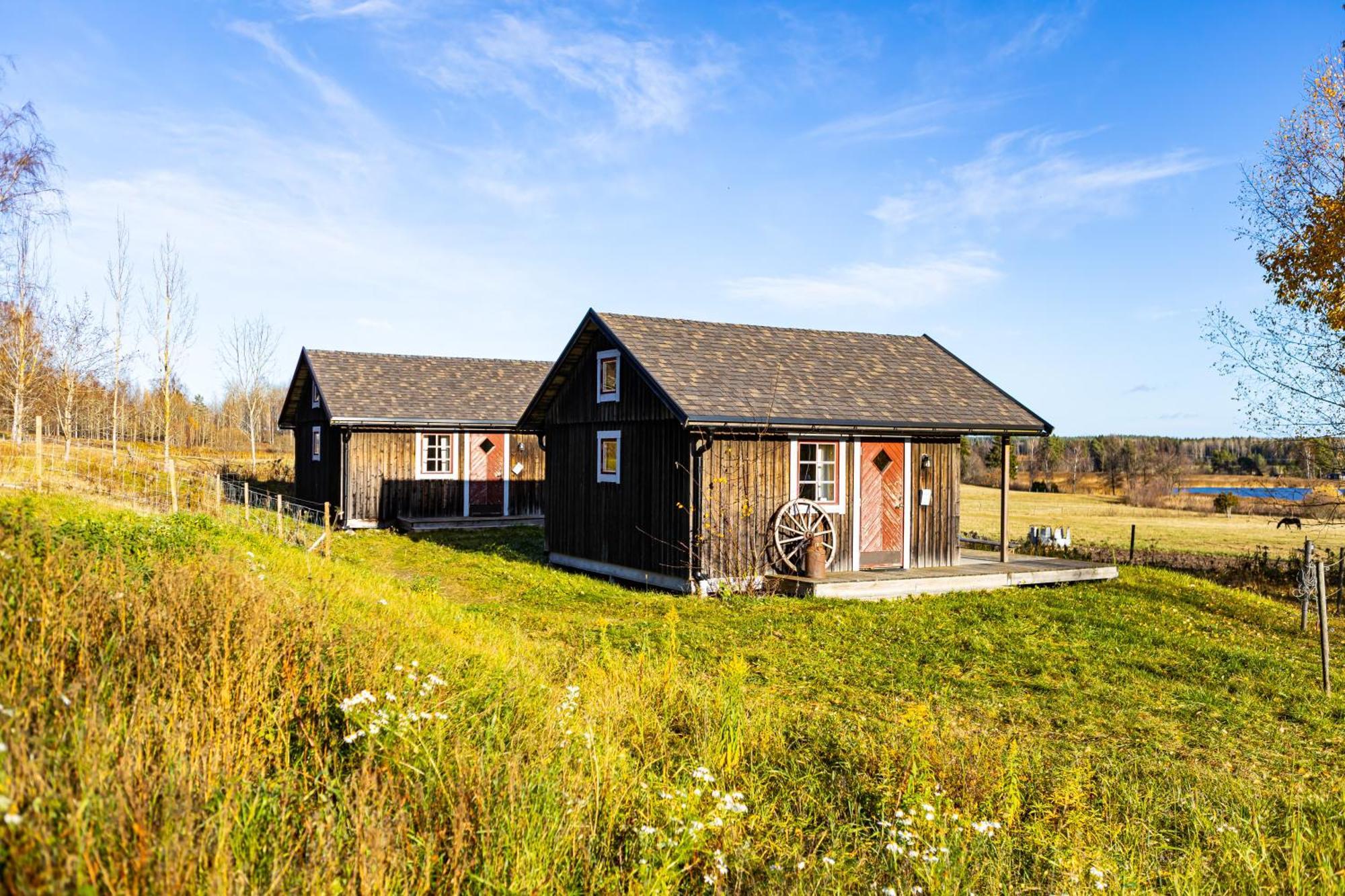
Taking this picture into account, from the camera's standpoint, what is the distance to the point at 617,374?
661 inches

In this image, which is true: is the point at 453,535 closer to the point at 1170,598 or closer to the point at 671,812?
the point at 1170,598

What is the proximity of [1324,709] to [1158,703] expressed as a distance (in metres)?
1.85

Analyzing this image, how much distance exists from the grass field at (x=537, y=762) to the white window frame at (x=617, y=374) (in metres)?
7.86

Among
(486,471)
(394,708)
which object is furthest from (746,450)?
(486,471)

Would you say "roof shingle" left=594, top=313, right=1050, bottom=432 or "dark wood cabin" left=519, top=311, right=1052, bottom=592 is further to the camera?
"roof shingle" left=594, top=313, right=1050, bottom=432

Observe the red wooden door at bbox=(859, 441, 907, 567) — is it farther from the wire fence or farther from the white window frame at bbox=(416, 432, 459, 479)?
the white window frame at bbox=(416, 432, 459, 479)

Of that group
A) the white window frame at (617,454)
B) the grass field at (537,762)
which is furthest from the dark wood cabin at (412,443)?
the grass field at (537,762)

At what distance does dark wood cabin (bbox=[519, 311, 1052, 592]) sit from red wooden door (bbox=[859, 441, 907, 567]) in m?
0.03

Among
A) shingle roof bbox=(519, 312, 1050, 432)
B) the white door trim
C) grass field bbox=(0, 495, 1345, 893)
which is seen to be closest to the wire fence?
shingle roof bbox=(519, 312, 1050, 432)

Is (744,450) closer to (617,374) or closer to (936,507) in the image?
(617,374)

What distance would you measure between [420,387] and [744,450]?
597 inches

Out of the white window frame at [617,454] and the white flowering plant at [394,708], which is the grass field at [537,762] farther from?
the white window frame at [617,454]

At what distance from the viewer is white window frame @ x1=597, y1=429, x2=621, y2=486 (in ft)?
55.5

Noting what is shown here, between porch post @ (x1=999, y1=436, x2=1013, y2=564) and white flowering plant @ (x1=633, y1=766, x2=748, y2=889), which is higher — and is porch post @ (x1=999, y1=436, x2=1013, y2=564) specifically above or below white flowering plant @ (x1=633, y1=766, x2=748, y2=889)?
above
